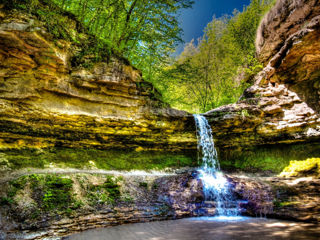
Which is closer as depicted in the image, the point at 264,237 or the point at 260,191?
the point at 264,237

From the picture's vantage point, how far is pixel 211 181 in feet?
20.0

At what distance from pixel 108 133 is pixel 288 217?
20.0 ft

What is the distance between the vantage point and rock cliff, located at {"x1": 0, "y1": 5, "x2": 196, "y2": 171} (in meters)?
4.56

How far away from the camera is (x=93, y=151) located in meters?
7.03

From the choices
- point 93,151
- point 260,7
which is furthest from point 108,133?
point 260,7

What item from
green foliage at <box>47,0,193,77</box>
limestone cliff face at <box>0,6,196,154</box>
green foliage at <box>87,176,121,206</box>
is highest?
green foliage at <box>47,0,193,77</box>

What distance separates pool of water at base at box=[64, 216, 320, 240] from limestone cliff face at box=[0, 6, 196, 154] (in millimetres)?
3506

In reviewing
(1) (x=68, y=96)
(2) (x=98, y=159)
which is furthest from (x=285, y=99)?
(1) (x=68, y=96)

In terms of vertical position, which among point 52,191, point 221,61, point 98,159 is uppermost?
point 221,61

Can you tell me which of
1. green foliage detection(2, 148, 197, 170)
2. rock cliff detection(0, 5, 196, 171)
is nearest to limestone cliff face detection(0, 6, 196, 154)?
rock cliff detection(0, 5, 196, 171)

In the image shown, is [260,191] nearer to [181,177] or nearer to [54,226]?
[181,177]

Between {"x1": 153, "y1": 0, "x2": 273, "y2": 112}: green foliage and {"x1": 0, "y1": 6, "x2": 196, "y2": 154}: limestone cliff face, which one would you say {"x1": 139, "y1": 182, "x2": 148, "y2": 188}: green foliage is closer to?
{"x1": 0, "y1": 6, "x2": 196, "y2": 154}: limestone cliff face

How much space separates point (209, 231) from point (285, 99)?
7.22 meters

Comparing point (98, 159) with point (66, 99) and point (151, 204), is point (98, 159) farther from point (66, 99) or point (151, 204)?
point (151, 204)
